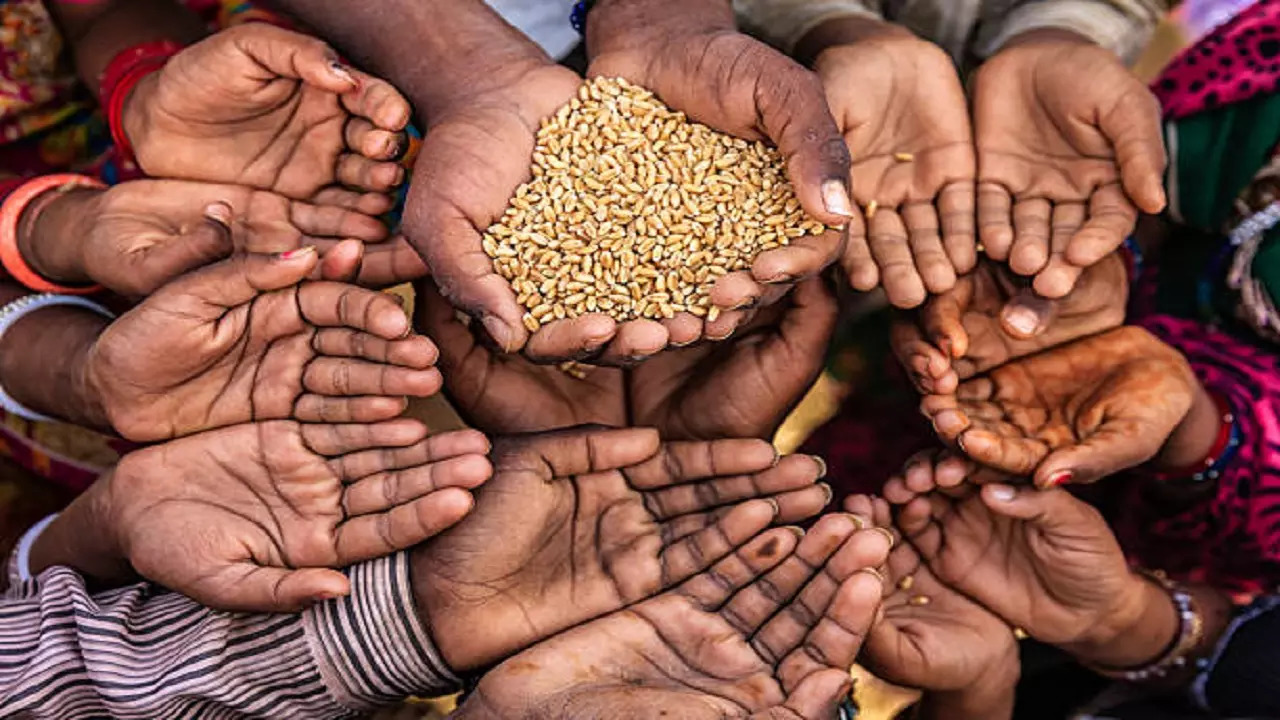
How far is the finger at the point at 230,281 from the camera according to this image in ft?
6.05

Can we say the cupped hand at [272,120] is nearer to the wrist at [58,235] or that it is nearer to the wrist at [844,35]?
the wrist at [58,235]

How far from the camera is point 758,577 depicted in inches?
72.9

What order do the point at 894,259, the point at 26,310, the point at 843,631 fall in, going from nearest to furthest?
1. the point at 843,631
2. the point at 894,259
3. the point at 26,310

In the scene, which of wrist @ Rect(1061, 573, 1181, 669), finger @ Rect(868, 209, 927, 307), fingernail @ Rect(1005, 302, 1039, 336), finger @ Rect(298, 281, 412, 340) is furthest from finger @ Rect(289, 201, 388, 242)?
wrist @ Rect(1061, 573, 1181, 669)

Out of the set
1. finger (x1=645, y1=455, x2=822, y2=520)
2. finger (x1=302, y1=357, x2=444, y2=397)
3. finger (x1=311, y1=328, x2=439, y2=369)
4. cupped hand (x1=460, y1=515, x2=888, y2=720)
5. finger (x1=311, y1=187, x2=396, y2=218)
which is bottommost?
cupped hand (x1=460, y1=515, x2=888, y2=720)

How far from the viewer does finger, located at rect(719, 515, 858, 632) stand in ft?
5.95

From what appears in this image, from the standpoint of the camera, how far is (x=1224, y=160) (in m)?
2.40

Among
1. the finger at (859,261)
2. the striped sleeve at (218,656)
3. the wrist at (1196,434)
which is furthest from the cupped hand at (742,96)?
the wrist at (1196,434)

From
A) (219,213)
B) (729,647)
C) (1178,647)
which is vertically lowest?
(1178,647)

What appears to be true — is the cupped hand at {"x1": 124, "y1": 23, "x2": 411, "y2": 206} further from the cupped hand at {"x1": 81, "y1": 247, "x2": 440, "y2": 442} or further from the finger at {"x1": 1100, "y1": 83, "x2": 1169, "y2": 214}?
the finger at {"x1": 1100, "y1": 83, "x2": 1169, "y2": 214}

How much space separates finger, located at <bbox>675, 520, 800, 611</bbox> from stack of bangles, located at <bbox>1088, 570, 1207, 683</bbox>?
953 mm

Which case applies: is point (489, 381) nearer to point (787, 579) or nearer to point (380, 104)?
point (380, 104)

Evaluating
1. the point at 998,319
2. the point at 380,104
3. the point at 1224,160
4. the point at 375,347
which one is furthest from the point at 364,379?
the point at 1224,160

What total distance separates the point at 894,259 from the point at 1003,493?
470 millimetres
